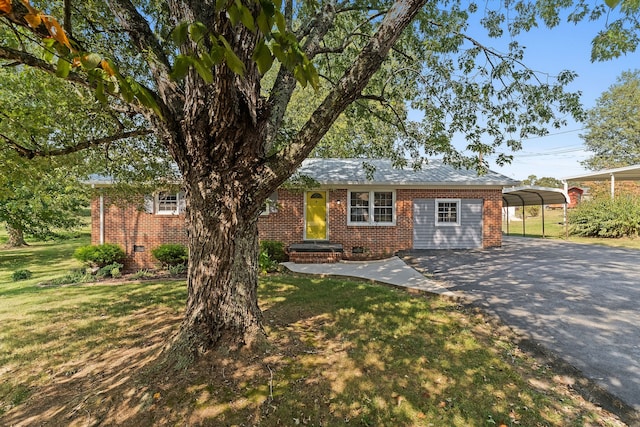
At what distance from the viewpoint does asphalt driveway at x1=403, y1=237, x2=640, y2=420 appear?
3.59m

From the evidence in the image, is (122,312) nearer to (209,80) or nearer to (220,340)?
(220,340)

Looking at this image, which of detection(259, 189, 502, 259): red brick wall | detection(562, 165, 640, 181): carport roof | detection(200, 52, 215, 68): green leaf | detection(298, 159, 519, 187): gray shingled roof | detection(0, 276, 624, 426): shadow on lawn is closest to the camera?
detection(200, 52, 215, 68): green leaf

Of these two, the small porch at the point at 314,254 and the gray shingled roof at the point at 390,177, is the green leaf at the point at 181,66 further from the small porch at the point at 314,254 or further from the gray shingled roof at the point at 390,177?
the gray shingled roof at the point at 390,177

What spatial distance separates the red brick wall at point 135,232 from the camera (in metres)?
11.2

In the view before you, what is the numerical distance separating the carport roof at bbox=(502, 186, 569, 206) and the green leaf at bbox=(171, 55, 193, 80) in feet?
52.4

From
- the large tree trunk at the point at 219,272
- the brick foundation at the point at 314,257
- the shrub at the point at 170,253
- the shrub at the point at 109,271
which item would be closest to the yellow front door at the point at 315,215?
the brick foundation at the point at 314,257

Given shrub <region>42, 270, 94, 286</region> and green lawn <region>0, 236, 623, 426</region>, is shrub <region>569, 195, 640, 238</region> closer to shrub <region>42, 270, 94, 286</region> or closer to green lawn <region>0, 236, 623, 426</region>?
green lawn <region>0, 236, 623, 426</region>

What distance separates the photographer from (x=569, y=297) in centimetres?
587

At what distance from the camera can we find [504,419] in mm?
2641

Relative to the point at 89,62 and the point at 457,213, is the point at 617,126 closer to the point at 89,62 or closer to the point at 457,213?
the point at 457,213

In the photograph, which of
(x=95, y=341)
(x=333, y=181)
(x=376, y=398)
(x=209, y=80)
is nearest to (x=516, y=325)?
(x=376, y=398)

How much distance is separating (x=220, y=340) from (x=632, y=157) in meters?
45.8

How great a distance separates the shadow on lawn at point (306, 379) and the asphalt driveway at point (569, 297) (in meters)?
0.70

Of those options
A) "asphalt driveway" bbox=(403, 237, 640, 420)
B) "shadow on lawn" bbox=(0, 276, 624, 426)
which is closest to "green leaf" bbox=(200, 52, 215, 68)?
"shadow on lawn" bbox=(0, 276, 624, 426)
